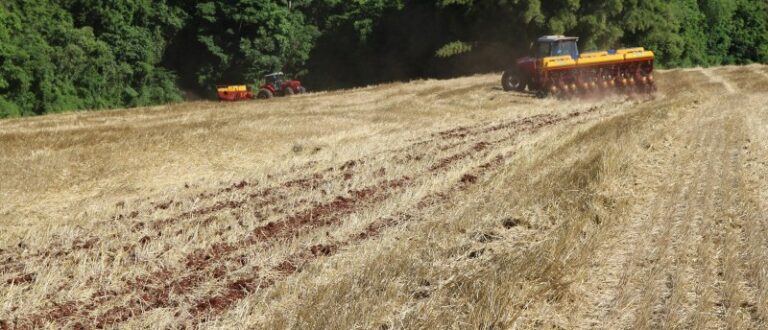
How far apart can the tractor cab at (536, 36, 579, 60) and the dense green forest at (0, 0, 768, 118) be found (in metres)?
12.9

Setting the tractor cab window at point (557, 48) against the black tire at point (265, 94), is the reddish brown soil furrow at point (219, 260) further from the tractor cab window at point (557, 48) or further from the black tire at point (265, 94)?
the black tire at point (265, 94)

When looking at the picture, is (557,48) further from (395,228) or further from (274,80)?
(395,228)

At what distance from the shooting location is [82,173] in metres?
13.9

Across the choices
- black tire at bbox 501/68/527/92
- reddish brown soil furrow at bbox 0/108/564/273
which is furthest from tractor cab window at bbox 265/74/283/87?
reddish brown soil furrow at bbox 0/108/564/273

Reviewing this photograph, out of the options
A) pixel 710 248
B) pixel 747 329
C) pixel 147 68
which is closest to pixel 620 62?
pixel 710 248

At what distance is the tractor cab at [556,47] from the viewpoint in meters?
28.0

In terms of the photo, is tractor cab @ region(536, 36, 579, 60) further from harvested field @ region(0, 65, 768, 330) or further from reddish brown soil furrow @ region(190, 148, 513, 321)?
reddish brown soil furrow @ region(190, 148, 513, 321)

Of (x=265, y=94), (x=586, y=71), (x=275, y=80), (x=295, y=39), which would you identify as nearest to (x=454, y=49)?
(x=275, y=80)

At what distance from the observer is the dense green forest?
4094cm

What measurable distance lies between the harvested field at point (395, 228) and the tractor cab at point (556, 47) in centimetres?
1011

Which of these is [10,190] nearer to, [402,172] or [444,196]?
[402,172]

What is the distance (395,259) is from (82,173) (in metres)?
9.32

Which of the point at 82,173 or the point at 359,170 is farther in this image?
the point at 82,173

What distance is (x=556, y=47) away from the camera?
2805 centimetres
